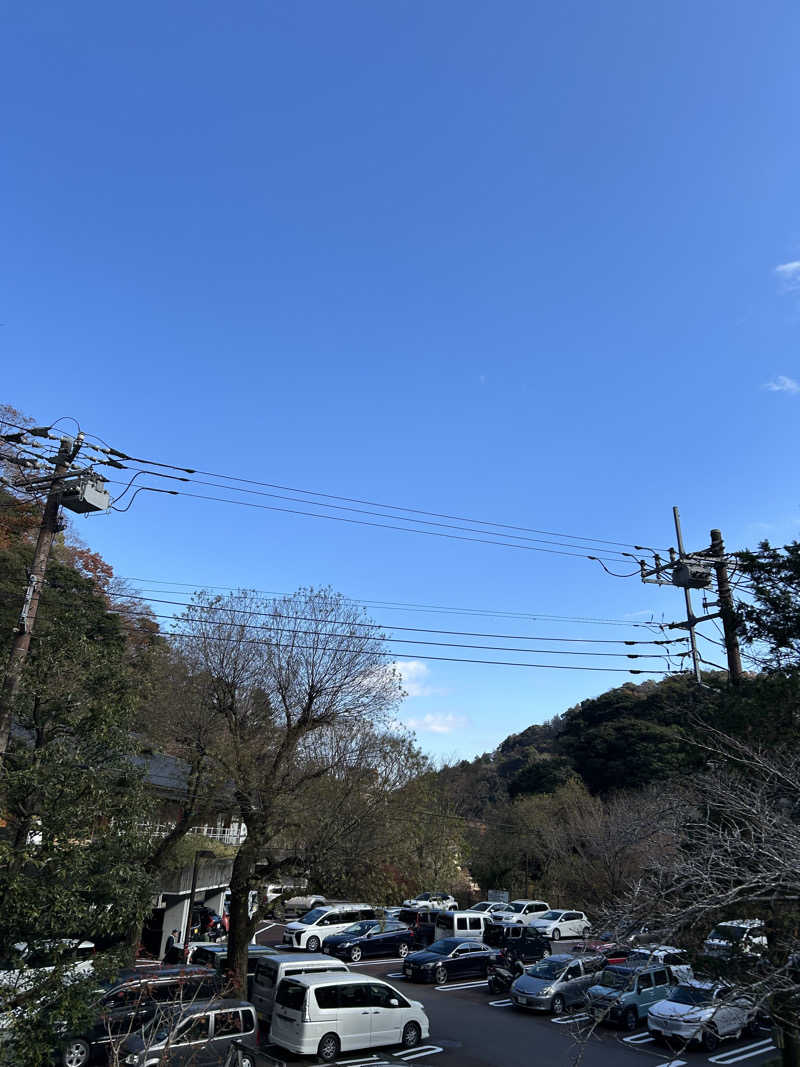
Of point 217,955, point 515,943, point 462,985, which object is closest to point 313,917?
point 462,985

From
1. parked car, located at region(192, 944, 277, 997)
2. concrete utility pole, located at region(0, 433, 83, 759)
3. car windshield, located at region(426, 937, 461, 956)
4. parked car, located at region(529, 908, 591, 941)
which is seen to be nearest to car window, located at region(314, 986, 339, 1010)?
parked car, located at region(192, 944, 277, 997)

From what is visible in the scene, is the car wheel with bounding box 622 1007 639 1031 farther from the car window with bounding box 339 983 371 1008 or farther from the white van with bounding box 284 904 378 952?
the white van with bounding box 284 904 378 952

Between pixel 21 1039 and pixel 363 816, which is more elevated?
pixel 363 816

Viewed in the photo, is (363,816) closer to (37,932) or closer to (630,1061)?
(630,1061)

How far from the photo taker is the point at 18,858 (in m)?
8.12

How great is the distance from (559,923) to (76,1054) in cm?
2250

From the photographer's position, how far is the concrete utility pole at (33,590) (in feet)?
30.7

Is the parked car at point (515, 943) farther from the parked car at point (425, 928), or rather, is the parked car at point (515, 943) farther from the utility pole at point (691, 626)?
the utility pole at point (691, 626)

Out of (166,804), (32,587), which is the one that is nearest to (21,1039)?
(32,587)

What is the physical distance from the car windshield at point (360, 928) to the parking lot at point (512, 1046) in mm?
5626

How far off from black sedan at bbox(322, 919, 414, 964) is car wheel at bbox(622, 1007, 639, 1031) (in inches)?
390

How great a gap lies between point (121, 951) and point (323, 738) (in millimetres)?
10138

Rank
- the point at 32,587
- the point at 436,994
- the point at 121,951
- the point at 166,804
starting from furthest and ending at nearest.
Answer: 1. the point at 166,804
2. the point at 436,994
3. the point at 32,587
4. the point at 121,951

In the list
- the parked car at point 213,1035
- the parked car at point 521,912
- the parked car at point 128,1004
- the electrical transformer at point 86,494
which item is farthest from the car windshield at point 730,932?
the parked car at point 521,912
